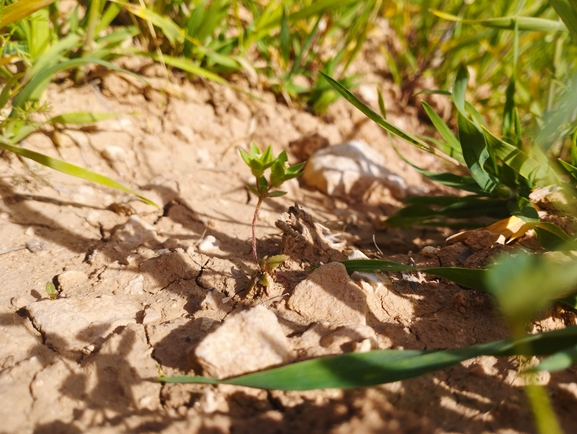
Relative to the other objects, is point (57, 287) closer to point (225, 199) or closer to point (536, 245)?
point (225, 199)

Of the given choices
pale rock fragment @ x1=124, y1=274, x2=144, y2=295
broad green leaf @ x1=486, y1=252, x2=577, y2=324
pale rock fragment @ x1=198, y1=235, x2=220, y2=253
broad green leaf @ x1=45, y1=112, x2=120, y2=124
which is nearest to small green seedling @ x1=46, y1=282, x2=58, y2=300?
pale rock fragment @ x1=124, y1=274, x2=144, y2=295

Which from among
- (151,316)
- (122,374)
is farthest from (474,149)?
(122,374)

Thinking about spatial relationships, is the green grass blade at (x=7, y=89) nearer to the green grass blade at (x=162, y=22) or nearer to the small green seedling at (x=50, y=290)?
the green grass blade at (x=162, y=22)

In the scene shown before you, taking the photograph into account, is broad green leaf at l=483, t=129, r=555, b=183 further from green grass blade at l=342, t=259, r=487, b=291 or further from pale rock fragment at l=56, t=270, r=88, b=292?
pale rock fragment at l=56, t=270, r=88, b=292

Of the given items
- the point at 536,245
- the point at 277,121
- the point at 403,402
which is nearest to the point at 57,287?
the point at 403,402

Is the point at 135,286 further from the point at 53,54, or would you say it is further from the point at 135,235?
the point at 53,54
